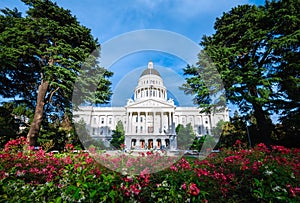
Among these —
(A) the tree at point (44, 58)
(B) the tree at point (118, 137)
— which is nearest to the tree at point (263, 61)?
(B) the tree at point (118, 137)

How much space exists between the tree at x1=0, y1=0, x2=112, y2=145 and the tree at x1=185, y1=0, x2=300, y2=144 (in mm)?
9176

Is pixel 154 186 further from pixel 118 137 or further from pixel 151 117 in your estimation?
pixel 151 117

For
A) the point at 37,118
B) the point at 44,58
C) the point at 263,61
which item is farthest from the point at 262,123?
the point at 44,58

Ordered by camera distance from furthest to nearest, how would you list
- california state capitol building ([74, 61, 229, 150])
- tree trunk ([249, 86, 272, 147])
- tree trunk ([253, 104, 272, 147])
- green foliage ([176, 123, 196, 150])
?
1. tree trunk ([253, 104, 272, 147])
2. tree trunk ([249, 86, 272, 147])
3. california state capitol building ([74, 61, 229, 150])
4. green foliage ([176, 123, 196, 150])

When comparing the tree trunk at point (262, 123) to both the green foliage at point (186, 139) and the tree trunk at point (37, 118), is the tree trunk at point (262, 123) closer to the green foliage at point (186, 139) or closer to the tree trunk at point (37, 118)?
the green foliage at point (186, 139)

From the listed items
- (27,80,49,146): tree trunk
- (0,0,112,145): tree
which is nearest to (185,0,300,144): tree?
(0,0,112,145): tree

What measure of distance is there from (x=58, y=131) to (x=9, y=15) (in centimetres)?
1135

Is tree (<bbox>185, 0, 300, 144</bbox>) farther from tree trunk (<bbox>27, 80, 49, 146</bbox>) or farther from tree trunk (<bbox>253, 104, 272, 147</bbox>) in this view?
tree trunk (<bbox>27, 80, 49, 146</bbox>)

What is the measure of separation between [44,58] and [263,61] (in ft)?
60.4

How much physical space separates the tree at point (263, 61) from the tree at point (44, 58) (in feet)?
30.1

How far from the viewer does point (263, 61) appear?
1321cm

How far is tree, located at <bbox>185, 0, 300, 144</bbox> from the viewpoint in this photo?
11.1m

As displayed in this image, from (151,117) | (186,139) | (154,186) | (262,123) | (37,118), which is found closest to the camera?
(154,186)

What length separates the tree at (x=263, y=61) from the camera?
11.1m
